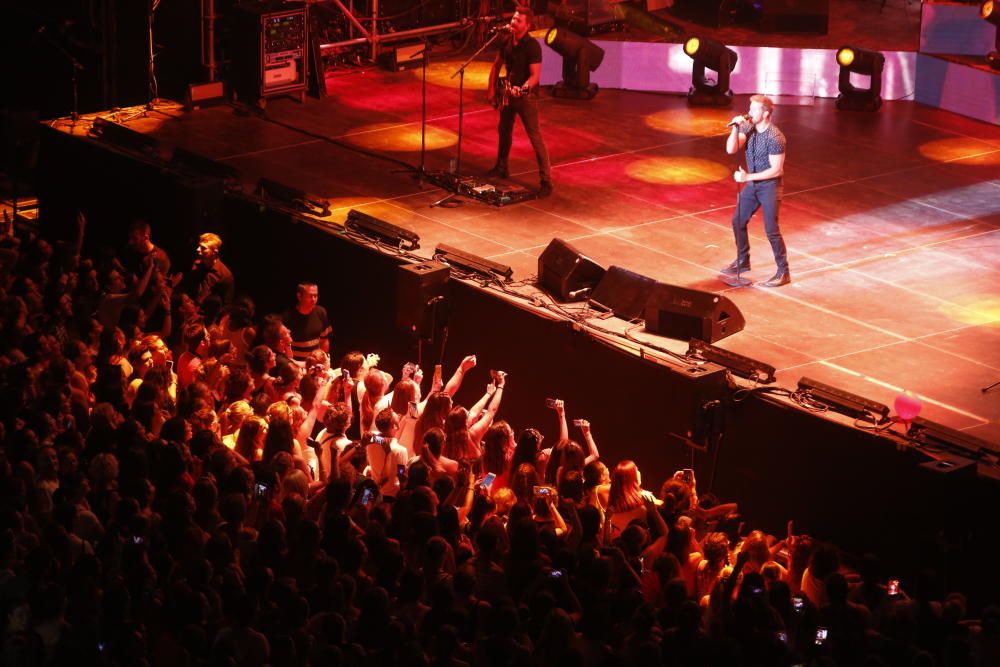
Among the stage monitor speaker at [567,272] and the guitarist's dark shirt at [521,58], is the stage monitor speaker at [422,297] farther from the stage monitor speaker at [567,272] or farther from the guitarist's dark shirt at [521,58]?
the guitarist's dark shirt at [521,58]

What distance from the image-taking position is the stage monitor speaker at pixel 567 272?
35.9ft

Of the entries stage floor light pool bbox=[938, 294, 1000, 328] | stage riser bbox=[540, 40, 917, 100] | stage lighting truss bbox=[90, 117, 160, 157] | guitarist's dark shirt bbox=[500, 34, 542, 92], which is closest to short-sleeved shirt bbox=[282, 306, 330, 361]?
stage lighting truss bbox=[90, 117, 160, 157]

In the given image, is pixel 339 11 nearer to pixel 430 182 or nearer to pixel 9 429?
pixel 430 182

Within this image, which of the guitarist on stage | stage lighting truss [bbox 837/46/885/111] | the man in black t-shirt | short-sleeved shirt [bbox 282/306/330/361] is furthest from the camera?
stage lighting truss [bbox 837/46/885/111]

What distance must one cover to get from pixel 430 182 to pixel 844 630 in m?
7.41

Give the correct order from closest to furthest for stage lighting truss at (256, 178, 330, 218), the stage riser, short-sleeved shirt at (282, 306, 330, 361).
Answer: short-sleeved shirt at (282, 306, 330, 361) < stage lighting truss at (256, 178, 330, 218) < the stage riser

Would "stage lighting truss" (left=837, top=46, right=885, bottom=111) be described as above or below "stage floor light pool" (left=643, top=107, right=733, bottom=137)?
above

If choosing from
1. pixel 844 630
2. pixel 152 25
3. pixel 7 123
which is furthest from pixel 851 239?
pixel 7 123

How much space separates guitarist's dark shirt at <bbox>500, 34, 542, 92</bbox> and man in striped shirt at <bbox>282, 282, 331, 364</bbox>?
115 inches

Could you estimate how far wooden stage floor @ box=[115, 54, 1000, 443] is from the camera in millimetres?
10547

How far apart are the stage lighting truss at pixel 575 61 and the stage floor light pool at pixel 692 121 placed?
861 mm

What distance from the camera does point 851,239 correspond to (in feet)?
41.3

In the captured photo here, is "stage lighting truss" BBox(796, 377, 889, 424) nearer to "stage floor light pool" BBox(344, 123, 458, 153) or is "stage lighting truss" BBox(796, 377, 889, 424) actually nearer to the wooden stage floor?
the wooden stage floor

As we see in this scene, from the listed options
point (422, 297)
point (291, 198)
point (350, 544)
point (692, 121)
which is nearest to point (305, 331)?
point (422, 297)
